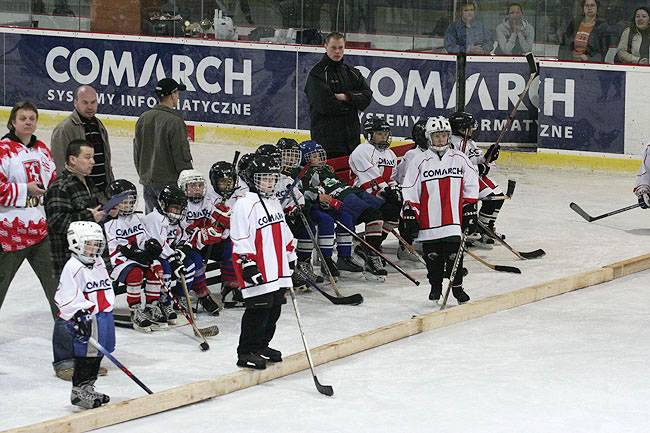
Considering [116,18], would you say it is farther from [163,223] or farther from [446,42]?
[163,223]

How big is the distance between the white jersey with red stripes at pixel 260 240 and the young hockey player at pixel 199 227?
52.9 inches

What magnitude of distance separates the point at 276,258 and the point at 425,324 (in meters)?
1.46

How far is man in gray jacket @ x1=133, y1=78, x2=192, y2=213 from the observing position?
9.13 meters

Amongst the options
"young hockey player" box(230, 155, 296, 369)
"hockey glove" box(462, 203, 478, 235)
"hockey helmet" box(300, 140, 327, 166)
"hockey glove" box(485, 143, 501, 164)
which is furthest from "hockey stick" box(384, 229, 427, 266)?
"young hockey player" box(230, 155, 296, 369)

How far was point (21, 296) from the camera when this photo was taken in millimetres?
8922

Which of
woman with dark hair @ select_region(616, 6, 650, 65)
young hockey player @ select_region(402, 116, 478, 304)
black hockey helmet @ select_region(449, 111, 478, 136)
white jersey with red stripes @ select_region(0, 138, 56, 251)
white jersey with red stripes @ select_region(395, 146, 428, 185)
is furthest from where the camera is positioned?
woman with dark hair @ select_region(616, 6, 650, 65)

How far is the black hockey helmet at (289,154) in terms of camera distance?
28.4 feet

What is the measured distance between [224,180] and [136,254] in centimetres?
83

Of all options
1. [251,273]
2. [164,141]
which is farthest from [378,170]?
[251,273]

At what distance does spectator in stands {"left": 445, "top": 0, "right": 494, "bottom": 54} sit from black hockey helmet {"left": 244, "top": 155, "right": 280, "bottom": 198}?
7.62 m

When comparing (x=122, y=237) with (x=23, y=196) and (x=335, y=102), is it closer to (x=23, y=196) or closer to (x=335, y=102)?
(x=23, y=196)

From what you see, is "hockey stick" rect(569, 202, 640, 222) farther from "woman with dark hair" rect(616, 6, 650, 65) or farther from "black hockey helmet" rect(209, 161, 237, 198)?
"black hockey helmet" rect(209, 161, 237, 198)

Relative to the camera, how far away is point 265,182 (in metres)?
7.04

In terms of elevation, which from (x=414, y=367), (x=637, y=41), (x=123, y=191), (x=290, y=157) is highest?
(x=637, y=41)
